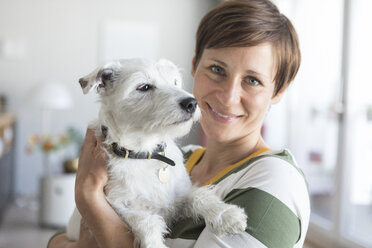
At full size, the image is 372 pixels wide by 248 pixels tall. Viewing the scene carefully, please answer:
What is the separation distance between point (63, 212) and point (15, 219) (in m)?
0.83

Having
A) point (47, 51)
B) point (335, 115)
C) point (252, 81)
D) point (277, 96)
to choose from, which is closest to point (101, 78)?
point (252, 81)

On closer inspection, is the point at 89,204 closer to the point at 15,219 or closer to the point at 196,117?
the point at 196,117

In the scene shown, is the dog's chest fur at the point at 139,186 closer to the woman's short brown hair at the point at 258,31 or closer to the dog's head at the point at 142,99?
the dog's head at the point at 142,99

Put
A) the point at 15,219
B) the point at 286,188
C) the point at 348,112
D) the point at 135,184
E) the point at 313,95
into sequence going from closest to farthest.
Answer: the point at 286,188 < the point at 135,184 < the point at 348,112 < the point at 313,95 < the point at 15,219

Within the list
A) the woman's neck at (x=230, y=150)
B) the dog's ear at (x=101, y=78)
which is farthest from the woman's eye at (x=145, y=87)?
the woman's neck at (x=230, y=150)

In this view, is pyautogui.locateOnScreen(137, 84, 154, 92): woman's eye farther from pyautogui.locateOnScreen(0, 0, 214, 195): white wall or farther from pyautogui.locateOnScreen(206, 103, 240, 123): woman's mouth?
pyautogui.locateOnScreen(0, 0, 214, 195): white wall

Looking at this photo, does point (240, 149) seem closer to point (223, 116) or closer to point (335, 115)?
point (223, 116)

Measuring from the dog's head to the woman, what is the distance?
10cm

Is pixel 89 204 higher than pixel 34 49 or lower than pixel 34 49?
higher

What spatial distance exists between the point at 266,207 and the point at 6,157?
4949mm

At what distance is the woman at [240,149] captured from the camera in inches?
39.7

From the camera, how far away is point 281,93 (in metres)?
1.46

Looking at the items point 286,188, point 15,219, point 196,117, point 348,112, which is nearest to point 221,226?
point 286,188

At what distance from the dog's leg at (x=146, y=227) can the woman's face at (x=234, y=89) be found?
37 centimetres
